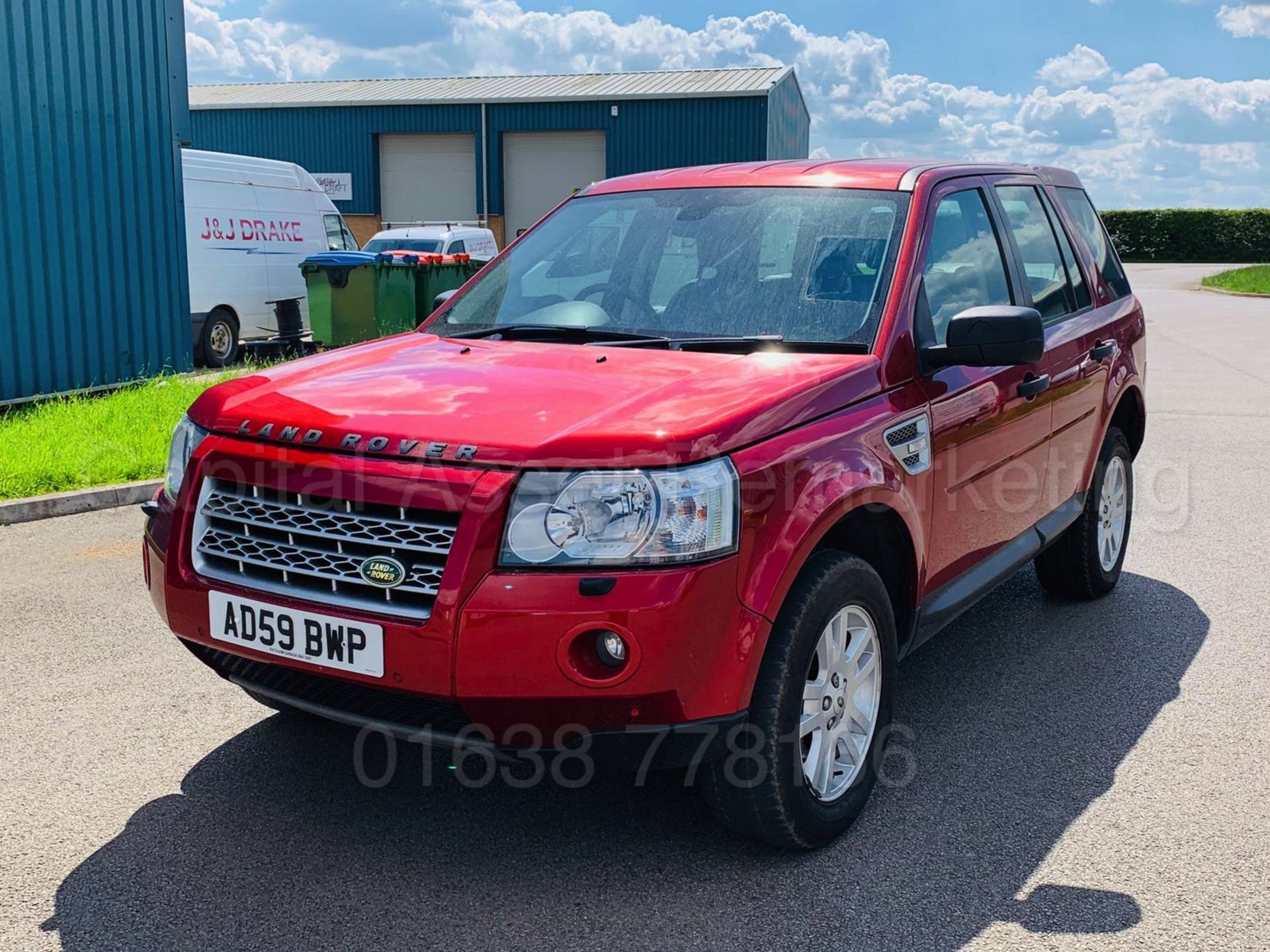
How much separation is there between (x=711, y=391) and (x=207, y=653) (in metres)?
1.46

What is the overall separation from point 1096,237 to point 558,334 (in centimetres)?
294

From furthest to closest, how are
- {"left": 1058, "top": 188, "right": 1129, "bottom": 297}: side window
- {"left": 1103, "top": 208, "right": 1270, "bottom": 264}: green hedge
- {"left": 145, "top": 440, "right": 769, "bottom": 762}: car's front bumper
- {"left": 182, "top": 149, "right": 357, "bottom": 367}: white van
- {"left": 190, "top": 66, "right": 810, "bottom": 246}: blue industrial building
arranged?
1. {"left": 1103, "top": 208, "right": 1270, "bottom": 264}: green hedge
2. {"left": 190, "top": 66, "right": 810, "bottom": 246}: blue industrial building
3. {"left": 182, "top": 149, "right": 357, "bottom": 367}: white van
4. {"left": 1058, "top": 188, "right": 1129, "bottom": 297}: side window
5. {"left": 145, "top": 440, "right": 769, "bottom": 762}: car's front bumper

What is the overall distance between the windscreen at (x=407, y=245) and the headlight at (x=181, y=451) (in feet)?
57.7

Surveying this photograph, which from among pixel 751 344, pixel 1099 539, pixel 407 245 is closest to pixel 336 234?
pixel 407 245

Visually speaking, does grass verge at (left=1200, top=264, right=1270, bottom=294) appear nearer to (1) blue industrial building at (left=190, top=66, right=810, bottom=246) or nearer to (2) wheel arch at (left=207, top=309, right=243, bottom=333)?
(1) blue industrial building at (left=190, top=66, right=810, bottom=246)

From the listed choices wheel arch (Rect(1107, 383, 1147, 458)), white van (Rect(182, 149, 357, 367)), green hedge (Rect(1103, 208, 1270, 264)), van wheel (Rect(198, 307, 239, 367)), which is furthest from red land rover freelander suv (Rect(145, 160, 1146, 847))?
green hedge (Rect(1103, 208, 1270, 264))

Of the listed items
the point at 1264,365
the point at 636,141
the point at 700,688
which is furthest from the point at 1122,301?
the point at 636,141

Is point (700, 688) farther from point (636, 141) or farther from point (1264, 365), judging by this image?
point (636, 141)

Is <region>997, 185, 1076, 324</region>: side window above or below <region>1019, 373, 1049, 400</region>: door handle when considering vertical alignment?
above

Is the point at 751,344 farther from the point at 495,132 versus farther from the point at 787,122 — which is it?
the point at 787,122

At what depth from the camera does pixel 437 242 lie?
20953 mm

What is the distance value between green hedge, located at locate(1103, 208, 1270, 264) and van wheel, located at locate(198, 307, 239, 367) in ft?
141

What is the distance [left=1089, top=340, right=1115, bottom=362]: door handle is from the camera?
16.5ft

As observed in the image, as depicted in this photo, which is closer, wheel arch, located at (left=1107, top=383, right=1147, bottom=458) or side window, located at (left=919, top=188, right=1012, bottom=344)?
side window, located at (left=919, top=188, right=1012, bottom=344)
